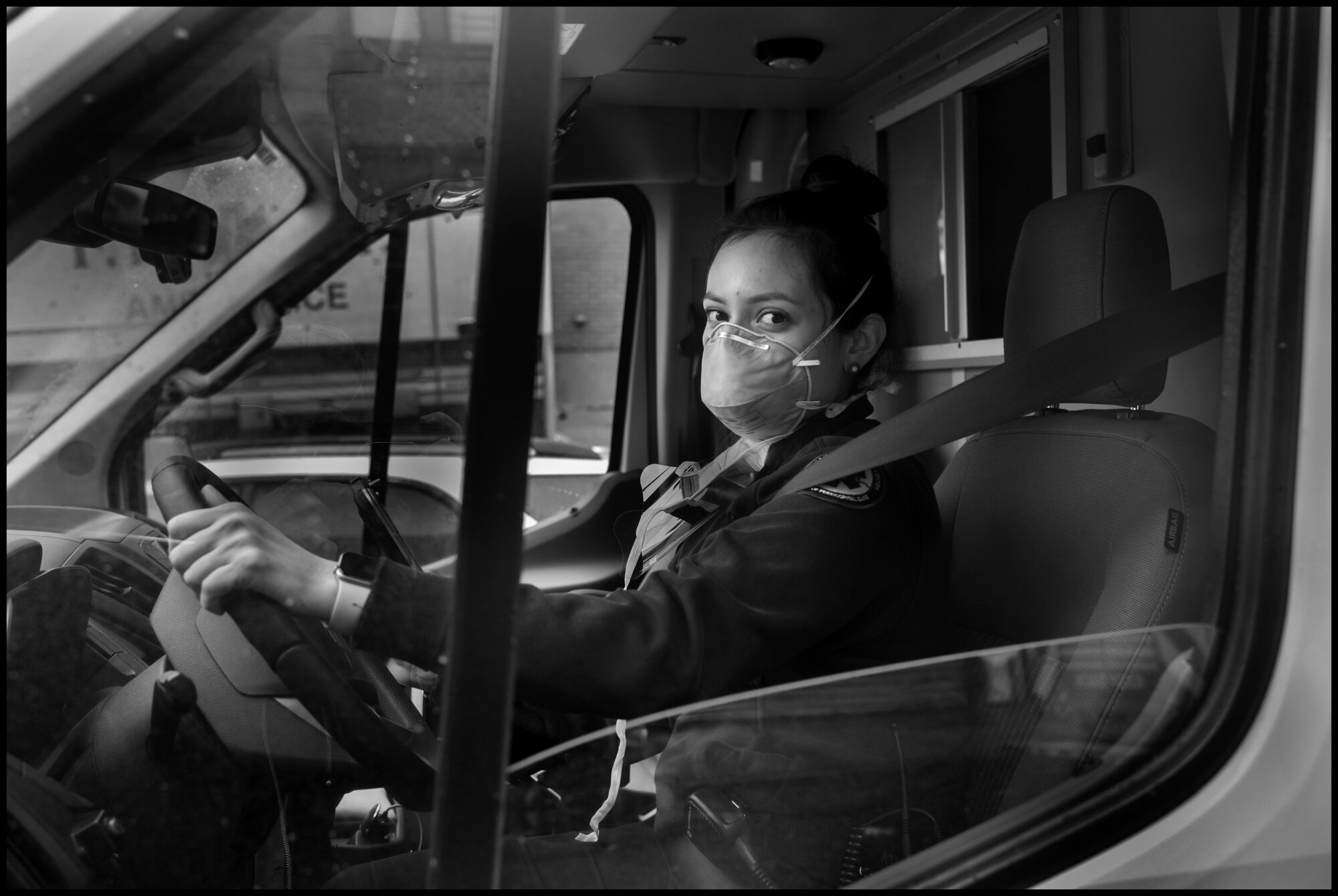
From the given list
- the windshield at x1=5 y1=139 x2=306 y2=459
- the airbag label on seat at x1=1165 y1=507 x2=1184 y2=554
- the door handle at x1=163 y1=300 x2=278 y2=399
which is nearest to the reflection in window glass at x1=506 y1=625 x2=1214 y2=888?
the airbag label on seat at x1=1165 y1=507 x2=1184 y2=554

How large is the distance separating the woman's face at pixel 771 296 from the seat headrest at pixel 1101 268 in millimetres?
292

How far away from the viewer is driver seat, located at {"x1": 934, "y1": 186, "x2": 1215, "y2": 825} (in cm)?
111

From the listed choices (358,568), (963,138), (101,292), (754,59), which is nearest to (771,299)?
(358,568)

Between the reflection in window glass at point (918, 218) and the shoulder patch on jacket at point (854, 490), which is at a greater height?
Result: the reflection in window glass at point (918, 218)

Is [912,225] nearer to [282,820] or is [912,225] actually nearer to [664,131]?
[664,131]

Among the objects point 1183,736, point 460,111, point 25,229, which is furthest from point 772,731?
point 25,229

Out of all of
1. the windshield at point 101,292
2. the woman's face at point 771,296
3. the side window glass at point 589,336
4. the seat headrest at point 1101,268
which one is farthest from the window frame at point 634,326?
the seat headrest at point 1101,268

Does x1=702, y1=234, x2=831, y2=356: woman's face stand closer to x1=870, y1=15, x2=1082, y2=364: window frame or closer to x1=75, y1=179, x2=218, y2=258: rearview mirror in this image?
x1=870, y1=15, x2=1082, y2=364: window frame

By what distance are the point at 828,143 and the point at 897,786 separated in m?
1.87

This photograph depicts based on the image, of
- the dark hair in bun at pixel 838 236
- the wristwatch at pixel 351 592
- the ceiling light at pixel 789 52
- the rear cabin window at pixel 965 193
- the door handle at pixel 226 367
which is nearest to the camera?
the wristwatch at pixel 351 592

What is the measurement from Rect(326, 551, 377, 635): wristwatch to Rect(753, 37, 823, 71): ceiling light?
1.59m

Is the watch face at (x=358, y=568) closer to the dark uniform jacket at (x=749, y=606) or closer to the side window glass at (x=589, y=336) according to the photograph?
the dark uniform jacket at (x=749, y=606)

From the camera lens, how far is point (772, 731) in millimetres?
1088

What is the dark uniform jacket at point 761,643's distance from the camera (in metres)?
0.99
